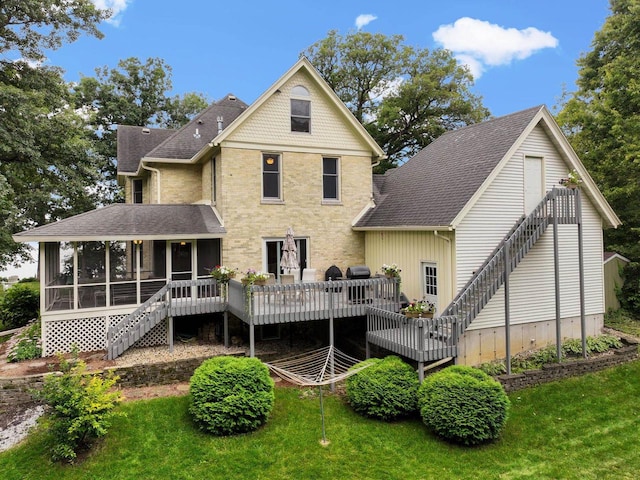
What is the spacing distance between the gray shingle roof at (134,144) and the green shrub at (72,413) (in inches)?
538

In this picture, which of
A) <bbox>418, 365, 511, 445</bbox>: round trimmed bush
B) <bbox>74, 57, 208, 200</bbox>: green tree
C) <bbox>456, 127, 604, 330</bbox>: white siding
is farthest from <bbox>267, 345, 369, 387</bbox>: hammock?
<bbox>74, 57, 208, 200</bbox>: green tree

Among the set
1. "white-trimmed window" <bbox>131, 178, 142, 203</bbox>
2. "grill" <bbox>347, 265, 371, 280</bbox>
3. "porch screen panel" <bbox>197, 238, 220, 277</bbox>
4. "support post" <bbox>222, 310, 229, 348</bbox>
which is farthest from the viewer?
"white-trimmed window" <bbox>131, 178, 142, 203</bbox>

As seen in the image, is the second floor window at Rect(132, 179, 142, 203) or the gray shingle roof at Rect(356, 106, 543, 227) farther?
the second floor window at Rect(132, 179, 142, 203)

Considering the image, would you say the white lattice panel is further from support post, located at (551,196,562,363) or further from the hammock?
support post, located at (551,196,562,363)

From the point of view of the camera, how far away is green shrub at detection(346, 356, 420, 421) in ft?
33.0

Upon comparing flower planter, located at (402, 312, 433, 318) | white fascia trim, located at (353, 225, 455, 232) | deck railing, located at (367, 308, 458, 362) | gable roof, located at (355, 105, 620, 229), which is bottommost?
deck railing, located at (367, 308, 458, 362)

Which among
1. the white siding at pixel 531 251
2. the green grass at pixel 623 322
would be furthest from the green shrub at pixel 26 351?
the green grass at pixel 623 322

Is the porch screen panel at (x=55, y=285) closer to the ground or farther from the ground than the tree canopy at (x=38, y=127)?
closer to the ground

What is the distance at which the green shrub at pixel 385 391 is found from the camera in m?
10.0

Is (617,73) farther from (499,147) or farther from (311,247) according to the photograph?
(311,247)

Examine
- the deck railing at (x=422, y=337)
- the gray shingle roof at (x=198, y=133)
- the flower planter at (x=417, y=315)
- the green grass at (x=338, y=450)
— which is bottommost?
the green grass at (x=338, y=450)

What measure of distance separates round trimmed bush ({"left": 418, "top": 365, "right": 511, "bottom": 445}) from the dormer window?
10455 mm

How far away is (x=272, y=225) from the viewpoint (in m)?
15.5

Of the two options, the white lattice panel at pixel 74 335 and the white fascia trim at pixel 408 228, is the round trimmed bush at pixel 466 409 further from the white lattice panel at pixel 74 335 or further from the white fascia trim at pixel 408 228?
the white lattice panel at pixel 74 335
